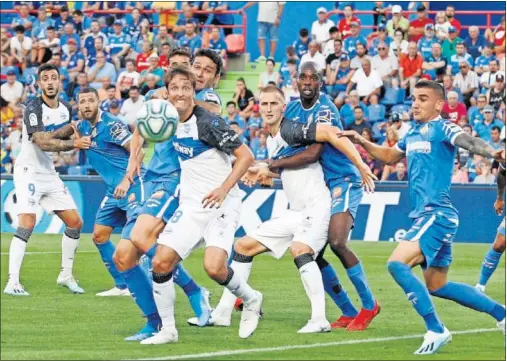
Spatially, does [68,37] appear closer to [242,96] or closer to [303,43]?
[242,96]

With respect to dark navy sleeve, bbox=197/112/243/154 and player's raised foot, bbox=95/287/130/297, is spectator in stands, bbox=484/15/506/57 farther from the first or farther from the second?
dark navy sleeve, bbox=197/112/243/154

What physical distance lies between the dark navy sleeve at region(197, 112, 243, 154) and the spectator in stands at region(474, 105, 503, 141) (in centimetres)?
1422

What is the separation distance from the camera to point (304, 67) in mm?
11117

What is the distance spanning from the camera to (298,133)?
35.9 ft

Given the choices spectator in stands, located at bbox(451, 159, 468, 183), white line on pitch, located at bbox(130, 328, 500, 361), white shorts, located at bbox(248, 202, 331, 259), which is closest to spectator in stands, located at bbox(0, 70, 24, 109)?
spectator in stands, located at bbox(451, 159, 468, 183)

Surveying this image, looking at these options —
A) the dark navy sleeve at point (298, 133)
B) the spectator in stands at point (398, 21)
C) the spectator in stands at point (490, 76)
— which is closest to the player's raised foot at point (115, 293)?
the dark navy sleeve at point (298, 133)

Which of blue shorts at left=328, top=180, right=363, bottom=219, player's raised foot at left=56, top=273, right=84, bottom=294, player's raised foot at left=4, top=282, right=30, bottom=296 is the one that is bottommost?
player's raised foot at left=56, top=273, right=84, bottom=294

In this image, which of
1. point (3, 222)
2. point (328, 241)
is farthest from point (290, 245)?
point (3, 222)

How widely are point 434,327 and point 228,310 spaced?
236 cm

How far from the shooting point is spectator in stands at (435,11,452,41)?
26938mm

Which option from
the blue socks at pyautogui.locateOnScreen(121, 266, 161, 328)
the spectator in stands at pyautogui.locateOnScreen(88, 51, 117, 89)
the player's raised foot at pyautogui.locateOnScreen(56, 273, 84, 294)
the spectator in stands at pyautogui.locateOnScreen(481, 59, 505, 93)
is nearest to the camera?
the blue socks at pyautogui.locateOnScreen(121, 266, 161, 328)

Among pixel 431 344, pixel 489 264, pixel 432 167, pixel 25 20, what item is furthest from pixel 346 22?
pixel 431 344

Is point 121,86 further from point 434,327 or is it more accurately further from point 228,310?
point 434,327

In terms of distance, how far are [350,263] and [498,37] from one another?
664 inches
